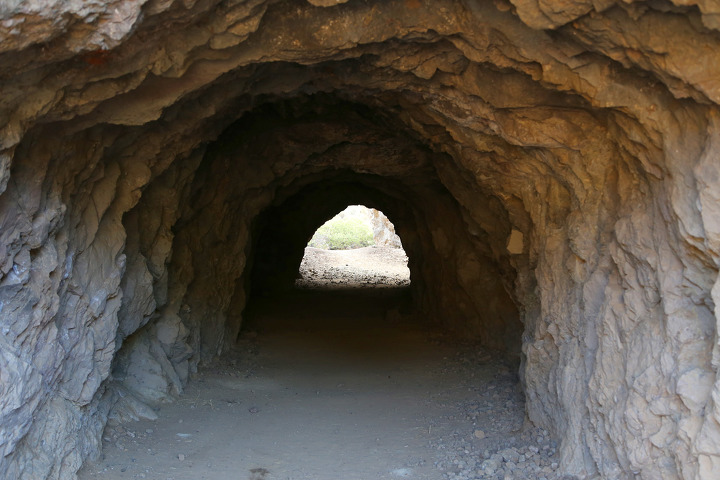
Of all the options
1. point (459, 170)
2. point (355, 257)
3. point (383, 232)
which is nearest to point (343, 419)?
point (459, 170)

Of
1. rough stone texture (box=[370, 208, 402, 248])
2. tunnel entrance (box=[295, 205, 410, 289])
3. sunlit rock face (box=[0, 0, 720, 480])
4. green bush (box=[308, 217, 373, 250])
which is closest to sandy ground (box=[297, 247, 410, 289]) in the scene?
tunnel entrance (box=[295, 205, 410, 289])

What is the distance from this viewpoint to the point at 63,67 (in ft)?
13.2

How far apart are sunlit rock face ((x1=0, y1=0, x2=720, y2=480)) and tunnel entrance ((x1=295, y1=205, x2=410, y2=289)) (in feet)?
39.2

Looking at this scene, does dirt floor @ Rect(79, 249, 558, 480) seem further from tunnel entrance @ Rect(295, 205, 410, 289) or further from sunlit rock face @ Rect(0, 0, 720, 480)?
tunnel entrance @ Rect(295, 205, 410, 289)

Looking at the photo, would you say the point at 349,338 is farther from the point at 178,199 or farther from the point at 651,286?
the point at 651,286

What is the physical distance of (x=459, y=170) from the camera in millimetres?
8195

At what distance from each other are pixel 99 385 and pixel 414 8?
4.38 m

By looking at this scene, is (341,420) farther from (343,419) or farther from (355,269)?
(355,269)

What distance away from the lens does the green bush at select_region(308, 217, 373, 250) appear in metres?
33.8

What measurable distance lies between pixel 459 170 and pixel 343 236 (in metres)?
27.3

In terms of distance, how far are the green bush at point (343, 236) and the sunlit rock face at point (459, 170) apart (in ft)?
84.0

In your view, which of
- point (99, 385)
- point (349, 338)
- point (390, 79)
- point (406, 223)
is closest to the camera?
point (99, 385)

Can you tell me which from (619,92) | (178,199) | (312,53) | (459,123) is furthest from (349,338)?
(619,92)

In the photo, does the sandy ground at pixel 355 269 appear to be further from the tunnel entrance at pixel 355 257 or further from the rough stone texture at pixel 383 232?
the rough stone texture at pixel 383 232
